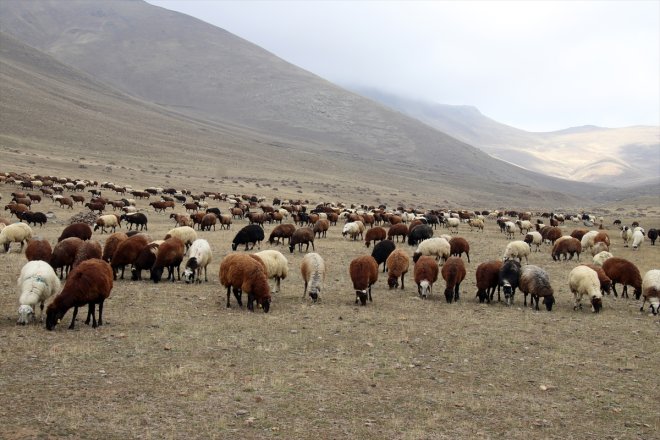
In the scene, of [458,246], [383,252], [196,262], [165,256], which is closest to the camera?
[165,256]

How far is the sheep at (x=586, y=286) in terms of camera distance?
15.4 meters

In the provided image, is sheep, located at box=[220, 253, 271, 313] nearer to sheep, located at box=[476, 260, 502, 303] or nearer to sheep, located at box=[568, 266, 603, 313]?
sheep, located at box=[476, 260, 502, 303]

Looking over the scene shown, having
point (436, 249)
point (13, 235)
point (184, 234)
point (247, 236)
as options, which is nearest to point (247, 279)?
point (184, 234)

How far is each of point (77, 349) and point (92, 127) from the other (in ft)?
311

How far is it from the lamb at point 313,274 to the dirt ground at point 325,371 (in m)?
0.37

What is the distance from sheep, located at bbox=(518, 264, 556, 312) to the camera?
613 inches

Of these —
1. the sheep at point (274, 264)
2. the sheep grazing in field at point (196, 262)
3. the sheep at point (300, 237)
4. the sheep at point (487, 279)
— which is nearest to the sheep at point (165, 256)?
the sheep grazing in field at point (196, 262)

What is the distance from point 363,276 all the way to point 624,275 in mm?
9227

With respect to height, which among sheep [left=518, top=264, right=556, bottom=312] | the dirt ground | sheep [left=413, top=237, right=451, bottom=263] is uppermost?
sheep [left=413, top=237, right=451, bottom=263]

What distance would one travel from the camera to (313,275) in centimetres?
1574

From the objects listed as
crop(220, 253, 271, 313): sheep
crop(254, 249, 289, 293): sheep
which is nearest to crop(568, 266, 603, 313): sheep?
crop(254, 249, 289, 293): sheep

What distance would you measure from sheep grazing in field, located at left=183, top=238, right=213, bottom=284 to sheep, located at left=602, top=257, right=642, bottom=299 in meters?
13.4

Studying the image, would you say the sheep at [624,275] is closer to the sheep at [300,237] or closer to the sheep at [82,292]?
the sheep at [300,237]

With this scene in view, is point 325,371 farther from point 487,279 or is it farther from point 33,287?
point 487,279
